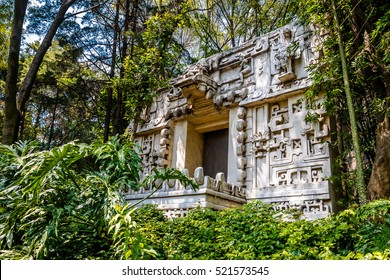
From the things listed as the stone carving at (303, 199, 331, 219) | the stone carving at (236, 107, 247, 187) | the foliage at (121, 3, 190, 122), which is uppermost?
the foliage at (121, 3, 190, 122)

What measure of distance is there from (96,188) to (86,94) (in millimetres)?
10416

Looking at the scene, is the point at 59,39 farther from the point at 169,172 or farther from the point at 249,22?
the point at 169,172

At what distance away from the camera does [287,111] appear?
6734mm

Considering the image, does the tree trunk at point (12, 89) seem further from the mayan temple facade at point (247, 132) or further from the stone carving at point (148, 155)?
the stone carving at point (148, 155)

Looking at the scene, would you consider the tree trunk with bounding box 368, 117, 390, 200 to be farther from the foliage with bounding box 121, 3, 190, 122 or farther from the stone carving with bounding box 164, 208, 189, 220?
the foliage with bounding box 121, 3, 190, 122

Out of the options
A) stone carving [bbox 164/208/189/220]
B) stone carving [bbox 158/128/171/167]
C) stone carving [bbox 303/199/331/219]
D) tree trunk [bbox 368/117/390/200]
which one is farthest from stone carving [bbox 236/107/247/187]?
tree trunk [bbox 368/117/390/200]

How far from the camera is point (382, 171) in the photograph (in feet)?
12.3

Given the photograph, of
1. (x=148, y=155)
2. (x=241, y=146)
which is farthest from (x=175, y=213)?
(x=148, y=155)

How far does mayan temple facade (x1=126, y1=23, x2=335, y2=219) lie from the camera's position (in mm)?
5645

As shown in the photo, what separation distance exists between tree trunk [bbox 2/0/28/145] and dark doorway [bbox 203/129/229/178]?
4769mm

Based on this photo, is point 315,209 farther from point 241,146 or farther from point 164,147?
point 164,147

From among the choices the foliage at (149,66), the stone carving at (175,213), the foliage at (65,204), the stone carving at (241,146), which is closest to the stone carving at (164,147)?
the foliage at (149,66)

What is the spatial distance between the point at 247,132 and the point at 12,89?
5.18 meters

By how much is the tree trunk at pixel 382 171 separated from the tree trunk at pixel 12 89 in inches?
244
